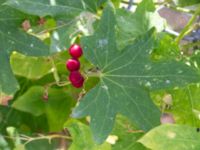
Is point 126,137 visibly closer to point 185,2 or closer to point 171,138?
point 171,138

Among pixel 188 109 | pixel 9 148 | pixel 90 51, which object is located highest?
pixel 90 51

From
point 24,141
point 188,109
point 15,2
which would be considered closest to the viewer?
point 15,2

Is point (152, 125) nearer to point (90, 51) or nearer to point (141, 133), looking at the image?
point (141, 133)

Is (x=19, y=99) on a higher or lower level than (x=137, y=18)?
lower

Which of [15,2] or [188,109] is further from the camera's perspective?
[188,109]

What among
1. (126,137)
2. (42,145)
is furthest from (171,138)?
(42,145)

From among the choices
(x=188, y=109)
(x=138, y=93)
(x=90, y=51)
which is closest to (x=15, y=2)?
(x=90, y=51)

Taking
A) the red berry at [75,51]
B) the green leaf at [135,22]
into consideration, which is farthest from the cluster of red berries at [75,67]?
the green leaf at [135,22]
